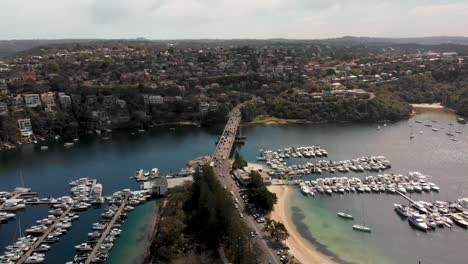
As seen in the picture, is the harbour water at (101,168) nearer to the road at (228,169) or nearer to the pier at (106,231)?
the pier at (106,231)

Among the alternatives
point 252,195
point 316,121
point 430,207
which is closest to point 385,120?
point 316,121

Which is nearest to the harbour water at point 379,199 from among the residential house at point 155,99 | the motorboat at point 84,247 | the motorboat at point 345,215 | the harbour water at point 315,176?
the harbour water at point 315,176

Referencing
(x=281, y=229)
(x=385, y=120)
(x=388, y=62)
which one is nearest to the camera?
(x=281, y=229)

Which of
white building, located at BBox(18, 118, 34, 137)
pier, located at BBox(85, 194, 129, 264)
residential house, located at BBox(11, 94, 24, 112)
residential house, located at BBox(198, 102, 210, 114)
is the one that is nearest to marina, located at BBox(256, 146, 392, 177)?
pier, located at BBox(85, 194, 129, 264)

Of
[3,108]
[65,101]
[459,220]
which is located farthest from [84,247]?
[65,101]

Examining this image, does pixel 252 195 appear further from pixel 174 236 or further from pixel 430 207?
pixel 430 207

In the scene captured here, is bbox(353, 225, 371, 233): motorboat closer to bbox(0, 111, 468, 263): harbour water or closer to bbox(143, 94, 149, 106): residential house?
bbox(0, 111, 468, 263): harbour water
